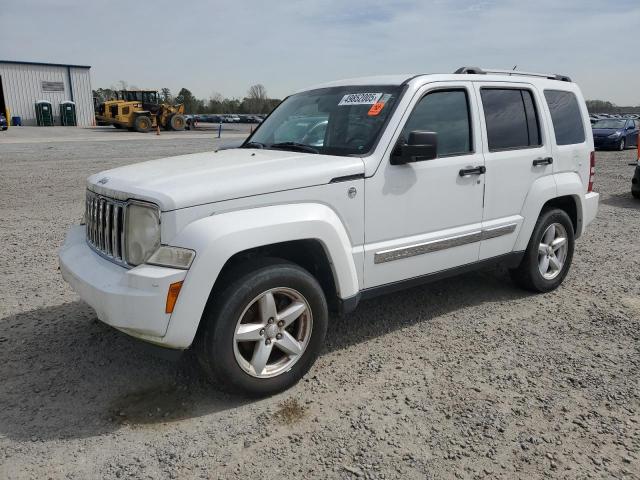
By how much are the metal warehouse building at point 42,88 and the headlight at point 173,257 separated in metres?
45.0

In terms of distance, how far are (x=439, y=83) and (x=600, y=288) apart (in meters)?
2.79

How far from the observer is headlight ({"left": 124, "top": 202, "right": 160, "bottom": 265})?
296 centimetres

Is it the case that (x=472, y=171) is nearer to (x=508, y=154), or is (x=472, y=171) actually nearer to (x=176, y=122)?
(x=508, y=154)

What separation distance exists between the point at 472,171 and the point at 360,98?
41.0 inches

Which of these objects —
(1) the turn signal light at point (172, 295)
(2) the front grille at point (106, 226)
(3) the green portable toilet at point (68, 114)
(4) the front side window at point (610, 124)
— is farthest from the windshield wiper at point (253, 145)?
(3) the green portable toilet at point (68, 114)

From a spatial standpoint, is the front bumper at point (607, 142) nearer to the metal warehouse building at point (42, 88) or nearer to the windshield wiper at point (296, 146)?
the windshield wiper at point (296, 146)

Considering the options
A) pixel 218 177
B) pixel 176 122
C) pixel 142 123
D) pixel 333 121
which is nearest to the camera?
pixel 218 177

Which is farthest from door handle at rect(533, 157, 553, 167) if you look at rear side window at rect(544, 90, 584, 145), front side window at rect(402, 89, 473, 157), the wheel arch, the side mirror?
the side mirror

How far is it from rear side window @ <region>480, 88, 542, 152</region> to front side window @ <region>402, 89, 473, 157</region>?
9.7 inches

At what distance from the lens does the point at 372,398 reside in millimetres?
3324

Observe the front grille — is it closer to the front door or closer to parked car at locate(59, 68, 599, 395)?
parked car at locate(59, 68, 599, 395)

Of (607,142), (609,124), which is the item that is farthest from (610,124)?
(607,142)

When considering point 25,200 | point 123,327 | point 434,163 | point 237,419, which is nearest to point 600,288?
point 434,163

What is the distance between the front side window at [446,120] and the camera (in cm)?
394
